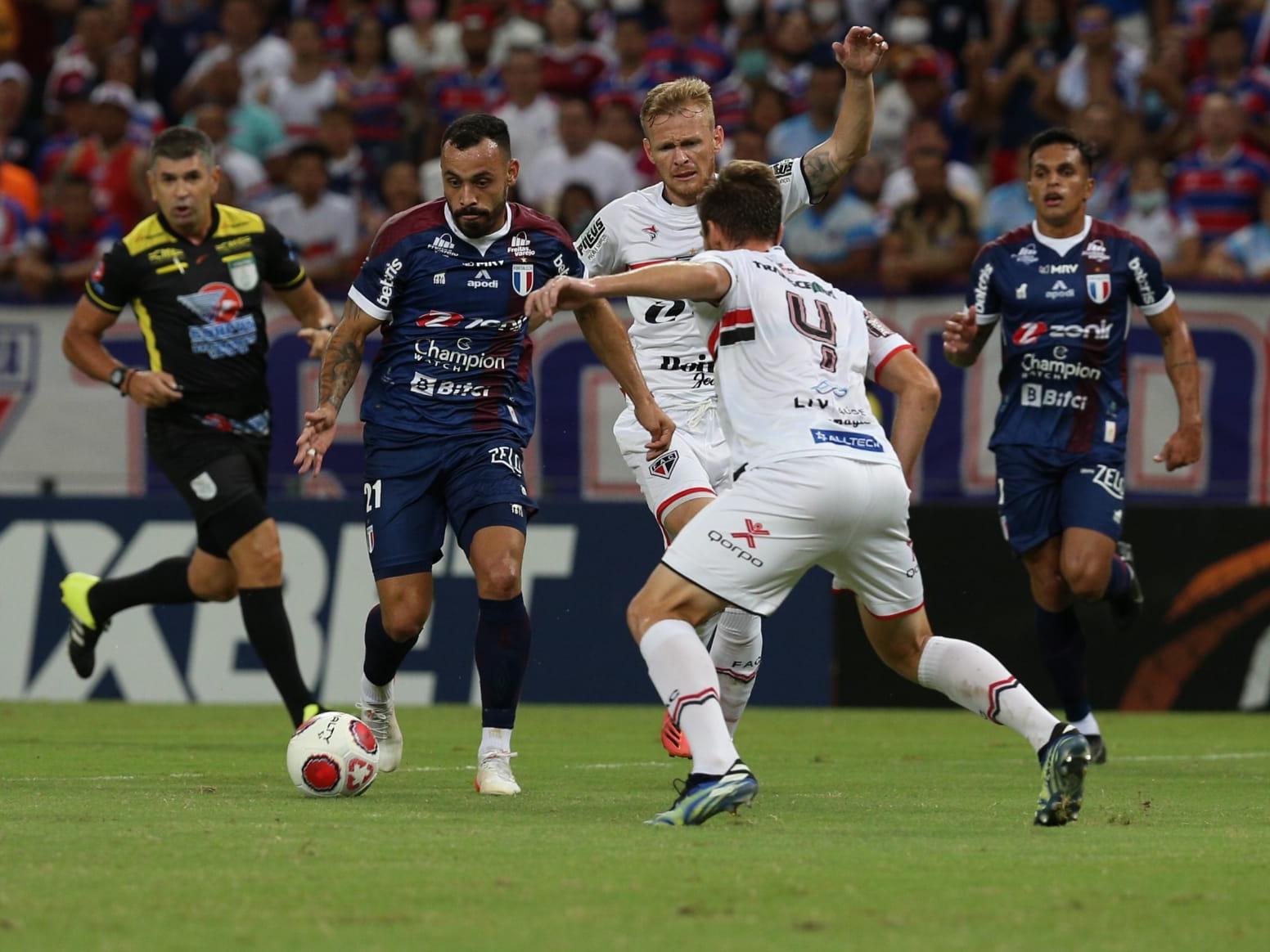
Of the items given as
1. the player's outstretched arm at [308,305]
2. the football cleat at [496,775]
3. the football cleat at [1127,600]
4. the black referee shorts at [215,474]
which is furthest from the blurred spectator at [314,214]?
the football cleat at [496,775]

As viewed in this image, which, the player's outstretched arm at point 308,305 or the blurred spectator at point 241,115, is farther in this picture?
the blurred spectator at point 241,115

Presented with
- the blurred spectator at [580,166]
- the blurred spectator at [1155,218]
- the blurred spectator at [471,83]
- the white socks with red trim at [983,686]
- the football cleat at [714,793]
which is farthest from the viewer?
the blurred spectator at [471,83]

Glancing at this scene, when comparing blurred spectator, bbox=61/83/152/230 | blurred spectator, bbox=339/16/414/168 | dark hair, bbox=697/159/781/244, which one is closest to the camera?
dark hair, bbox=697/159/781/244

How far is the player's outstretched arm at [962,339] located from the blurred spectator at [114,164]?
893 cm

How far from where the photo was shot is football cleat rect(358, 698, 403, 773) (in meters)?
8.60

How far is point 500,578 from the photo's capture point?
7898mm

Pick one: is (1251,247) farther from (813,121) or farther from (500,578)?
(500,578)

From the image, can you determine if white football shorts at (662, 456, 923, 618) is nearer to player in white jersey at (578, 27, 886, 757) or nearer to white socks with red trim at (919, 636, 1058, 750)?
white socks with red trim at (919, 636, 1058, 750)

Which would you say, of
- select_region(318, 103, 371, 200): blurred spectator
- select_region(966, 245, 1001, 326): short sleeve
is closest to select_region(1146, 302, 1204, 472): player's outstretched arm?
select_region(966, 245, 1001, 326): short sleeve

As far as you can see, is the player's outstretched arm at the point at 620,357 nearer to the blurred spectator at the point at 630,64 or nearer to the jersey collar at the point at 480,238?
the jersey collar at the point at 480,238

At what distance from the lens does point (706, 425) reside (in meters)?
8.97

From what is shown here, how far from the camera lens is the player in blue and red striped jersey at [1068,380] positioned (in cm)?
998

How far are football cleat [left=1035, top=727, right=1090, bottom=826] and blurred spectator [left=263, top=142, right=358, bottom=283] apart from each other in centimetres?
1044

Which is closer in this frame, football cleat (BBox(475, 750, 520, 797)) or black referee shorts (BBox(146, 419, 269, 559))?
football cleat (BBox(475, 750, 520, 797))
